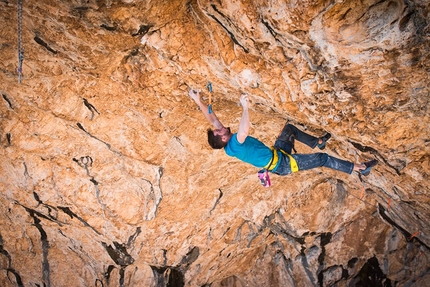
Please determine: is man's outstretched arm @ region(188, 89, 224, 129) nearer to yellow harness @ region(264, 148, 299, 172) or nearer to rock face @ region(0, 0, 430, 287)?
rock face @ region(0, 0, 430, 287)

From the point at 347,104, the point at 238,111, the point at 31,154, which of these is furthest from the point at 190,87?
the point at 31,154

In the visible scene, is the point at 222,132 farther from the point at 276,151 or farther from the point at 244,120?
the point at 276,151

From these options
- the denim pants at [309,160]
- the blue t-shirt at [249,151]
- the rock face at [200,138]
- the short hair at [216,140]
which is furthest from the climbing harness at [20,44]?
the denim pants at [309,160]

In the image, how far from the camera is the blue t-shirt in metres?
3.80

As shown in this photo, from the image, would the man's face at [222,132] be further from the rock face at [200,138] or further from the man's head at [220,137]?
the rock face at [200,138]

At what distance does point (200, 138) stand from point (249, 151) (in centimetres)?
131

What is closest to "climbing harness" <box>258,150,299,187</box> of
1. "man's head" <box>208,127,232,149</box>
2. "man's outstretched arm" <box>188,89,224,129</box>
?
"man's head" <box>208,127,232,149</box>

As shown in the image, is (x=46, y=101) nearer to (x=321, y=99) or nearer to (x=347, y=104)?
(x=321, y=99)

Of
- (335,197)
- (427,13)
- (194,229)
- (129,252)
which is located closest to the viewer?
(427,13)

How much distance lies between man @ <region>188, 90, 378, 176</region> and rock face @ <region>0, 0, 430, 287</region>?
244 mm

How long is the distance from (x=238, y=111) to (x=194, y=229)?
348cm

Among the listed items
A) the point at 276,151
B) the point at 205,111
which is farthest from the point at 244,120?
the point at 276,151

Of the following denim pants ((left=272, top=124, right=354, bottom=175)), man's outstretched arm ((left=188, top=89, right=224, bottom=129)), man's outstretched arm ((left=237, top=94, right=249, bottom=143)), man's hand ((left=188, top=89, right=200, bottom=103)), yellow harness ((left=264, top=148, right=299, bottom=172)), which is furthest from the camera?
denim pants ((left=272, top=124, right=354, bottom=175))

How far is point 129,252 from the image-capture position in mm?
6273
